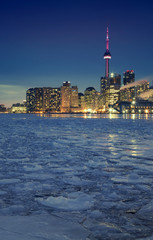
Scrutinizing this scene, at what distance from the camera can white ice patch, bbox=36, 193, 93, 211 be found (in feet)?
17.7

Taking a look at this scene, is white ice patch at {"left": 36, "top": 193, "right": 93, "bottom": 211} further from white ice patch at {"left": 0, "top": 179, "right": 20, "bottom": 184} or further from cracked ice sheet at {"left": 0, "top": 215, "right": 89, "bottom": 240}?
white ice patch at {"left": 0, "top": 179, "right": 20, "bottom": 184}

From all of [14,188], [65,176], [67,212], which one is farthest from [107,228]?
[65,176]

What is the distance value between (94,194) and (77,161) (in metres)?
4.69

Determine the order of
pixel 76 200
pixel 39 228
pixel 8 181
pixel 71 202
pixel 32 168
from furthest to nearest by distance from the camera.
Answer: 1. pixel 32 168
2. pixel 8 181
3. pixel 76 200
4. pixel 71 202
5. pixel 39 228

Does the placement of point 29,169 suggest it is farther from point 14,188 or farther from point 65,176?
point 14,188

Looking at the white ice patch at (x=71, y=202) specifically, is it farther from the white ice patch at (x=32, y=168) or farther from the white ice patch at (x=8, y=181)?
the white ice patch at (x=32, y=168)

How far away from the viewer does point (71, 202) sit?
568 cm

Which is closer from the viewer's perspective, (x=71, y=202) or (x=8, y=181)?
(x=71, y=202)

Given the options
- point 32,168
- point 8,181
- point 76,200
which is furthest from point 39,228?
point 32,168

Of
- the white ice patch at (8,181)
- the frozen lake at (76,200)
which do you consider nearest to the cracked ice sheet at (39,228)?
the frozen lake at (76,200)

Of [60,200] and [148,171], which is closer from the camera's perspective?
[60,200]

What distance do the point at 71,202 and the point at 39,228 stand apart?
4.89 feet

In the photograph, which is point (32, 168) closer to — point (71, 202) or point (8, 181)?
point (8, 181)

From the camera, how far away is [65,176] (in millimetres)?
8188
